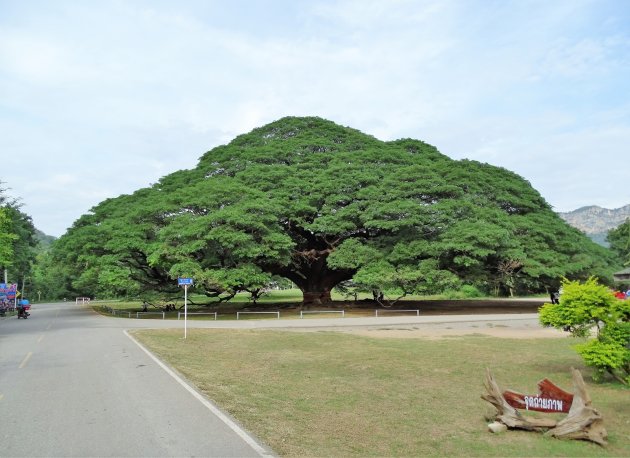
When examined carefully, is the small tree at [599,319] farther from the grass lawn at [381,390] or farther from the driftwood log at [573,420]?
the driftwood log at [573,420]

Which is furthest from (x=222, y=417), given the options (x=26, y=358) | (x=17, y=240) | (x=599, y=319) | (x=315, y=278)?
(x=17, y=240)

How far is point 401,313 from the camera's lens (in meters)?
31.2

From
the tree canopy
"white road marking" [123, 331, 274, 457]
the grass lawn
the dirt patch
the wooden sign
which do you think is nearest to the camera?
"white road marking" [123, 331, 274, 457]

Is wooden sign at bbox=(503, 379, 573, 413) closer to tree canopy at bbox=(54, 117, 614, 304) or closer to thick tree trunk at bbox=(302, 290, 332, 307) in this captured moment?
tree canopy at bbox=(54, 117, 614, 304)

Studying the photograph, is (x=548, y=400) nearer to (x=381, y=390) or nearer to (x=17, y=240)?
(x=381, y=390)

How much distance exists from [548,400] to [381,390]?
3231mm

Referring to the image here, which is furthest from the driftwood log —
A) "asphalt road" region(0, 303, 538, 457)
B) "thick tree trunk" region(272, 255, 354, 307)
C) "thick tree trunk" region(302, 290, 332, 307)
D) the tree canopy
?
"thick tree trunk" region(302, 290, 332, 307)

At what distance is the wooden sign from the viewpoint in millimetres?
6941

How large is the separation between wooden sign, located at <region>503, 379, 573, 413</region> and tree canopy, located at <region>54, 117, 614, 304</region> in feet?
65.8

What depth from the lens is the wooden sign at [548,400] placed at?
6.94 meters

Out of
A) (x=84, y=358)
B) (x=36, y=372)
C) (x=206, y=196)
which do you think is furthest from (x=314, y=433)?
(x=206, y=196)

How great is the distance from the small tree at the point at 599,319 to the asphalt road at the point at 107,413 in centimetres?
763

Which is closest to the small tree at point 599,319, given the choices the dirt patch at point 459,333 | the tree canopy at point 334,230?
the dirt patch at point 459,333

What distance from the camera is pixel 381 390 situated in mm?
9164
